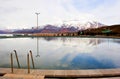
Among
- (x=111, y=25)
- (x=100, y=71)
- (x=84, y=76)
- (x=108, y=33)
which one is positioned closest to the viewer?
(x=84, y=76)

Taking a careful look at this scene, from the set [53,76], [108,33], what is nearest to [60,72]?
[53,76]

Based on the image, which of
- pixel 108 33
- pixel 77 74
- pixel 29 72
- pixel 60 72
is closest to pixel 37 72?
pixel 29 72

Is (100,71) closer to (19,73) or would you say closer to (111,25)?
(19,73)

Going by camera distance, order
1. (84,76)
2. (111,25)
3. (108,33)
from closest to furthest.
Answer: (84,76) → (108,33) → (111,25)

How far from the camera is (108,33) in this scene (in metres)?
64.2

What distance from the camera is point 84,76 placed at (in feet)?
19.5

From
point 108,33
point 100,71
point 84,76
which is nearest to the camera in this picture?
point 84,76

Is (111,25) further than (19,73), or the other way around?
(111,25)

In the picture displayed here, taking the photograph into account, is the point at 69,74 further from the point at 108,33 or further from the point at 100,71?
the point at 108,33

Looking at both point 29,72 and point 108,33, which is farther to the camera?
point 108,33

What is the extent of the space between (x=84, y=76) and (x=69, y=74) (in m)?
0.47

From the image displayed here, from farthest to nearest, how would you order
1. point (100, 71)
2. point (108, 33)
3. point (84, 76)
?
1. point (108, 33)
2. point (100, 71)
3. point (84, 76)

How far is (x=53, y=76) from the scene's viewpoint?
19.6 ft

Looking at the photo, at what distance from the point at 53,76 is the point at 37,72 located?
2.03ft
